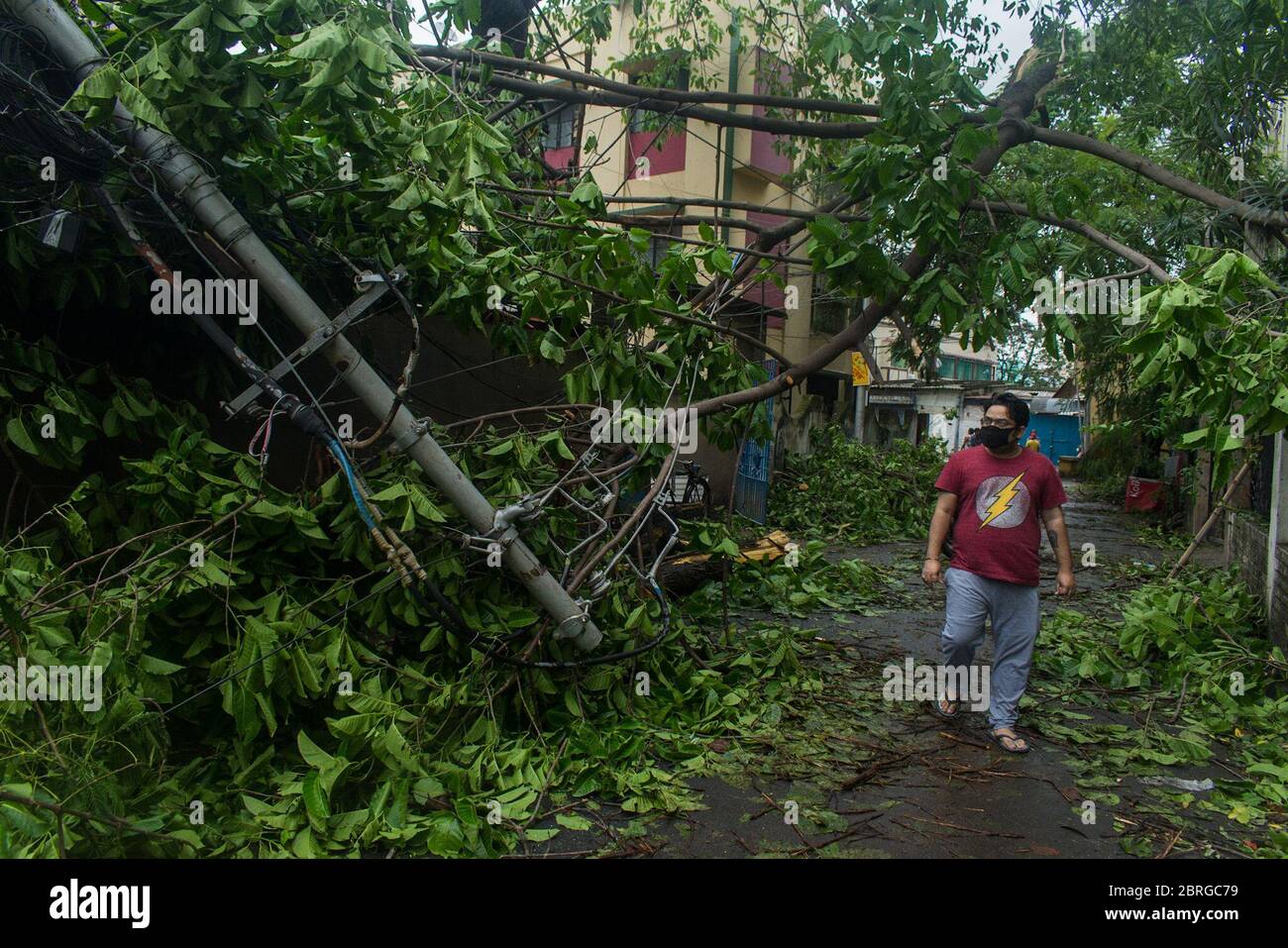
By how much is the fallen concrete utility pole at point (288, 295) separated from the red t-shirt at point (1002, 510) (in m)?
2.19

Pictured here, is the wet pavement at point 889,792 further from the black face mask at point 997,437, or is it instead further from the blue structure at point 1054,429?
the blue structure at point 1054,429

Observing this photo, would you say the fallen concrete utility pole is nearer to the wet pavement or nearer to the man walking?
the wet pavement

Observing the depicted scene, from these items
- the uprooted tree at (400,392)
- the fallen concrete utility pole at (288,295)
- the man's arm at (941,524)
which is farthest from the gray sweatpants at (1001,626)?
the fallen concrete utility pole at (288,295)

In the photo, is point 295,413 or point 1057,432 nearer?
point 295,413

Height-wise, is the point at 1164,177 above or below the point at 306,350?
above

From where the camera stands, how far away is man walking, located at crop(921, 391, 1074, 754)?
15.7 ft

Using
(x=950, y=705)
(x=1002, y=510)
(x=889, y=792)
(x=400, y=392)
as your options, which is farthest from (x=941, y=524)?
(x=400, y=392)

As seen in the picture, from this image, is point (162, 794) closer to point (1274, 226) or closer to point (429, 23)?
point (429, 23)

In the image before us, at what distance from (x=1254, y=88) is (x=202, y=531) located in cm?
848

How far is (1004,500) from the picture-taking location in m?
4.84

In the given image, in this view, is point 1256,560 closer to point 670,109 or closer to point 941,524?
point 941,524

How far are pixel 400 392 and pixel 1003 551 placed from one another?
3.25 m

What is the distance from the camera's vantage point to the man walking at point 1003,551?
15.7 ft

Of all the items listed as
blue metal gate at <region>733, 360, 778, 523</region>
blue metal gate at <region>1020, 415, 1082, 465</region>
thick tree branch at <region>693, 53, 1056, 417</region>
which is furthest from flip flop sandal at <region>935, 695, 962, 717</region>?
blue metal gate at <region>1020, 415, 1082, 465</region>
